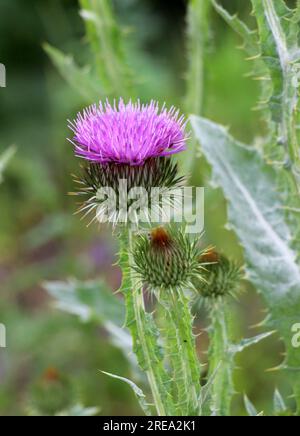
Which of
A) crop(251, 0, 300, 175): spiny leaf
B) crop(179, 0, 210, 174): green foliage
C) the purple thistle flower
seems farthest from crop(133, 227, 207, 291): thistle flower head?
crop(179, 0, 210, 174): green foliage

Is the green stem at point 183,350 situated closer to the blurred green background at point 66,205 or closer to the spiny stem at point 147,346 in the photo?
the spiny stem at point 147,346

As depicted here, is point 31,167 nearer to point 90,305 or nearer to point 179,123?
point 90,305

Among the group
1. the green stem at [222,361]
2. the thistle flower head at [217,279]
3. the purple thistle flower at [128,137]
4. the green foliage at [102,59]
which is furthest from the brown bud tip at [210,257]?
the green foliage at [102,59]

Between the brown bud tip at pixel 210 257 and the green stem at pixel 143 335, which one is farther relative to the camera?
the brown bud tip at pixel 210 257

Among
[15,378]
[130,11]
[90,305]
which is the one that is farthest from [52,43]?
[90,305]

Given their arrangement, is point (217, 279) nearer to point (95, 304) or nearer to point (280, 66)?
point (280, 66)

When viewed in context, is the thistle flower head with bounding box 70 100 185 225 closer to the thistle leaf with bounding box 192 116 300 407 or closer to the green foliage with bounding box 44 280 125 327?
the thistle leaf with bounding box 192 116 300 407

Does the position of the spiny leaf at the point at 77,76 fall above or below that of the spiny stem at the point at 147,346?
above
